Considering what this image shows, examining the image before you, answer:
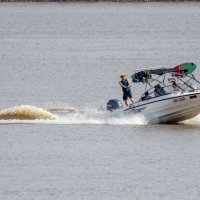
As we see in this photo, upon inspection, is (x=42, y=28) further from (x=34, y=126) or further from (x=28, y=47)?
(x=34, y=126)

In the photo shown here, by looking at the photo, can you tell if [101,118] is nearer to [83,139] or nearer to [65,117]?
[65,117]

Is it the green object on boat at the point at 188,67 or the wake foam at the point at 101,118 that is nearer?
the green object on boat at the point at 188,67

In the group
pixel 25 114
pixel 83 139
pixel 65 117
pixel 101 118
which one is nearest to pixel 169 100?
pixel 101 118

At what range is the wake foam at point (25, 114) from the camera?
39969 mm

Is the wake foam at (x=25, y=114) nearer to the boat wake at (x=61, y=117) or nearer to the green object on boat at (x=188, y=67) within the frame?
Answer: the boat wake at (x=61, y=117)

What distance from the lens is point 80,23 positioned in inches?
4870

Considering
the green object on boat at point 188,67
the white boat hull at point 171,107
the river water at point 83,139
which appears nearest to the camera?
the river water at point 83,139

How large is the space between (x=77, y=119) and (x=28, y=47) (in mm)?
41589

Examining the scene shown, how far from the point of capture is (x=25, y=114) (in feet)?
131

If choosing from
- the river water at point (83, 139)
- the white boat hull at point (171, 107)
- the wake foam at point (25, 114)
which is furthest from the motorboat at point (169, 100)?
the wake foam at point (25, 114)

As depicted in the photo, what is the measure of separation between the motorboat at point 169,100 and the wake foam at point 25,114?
2506 mm

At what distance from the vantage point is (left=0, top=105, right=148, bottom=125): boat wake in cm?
3897

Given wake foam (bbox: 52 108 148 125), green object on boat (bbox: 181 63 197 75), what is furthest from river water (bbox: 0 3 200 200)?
green object on boat (bbox: 181 63 197 75)

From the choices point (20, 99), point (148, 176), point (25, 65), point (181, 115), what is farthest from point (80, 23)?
point (148, 176)
